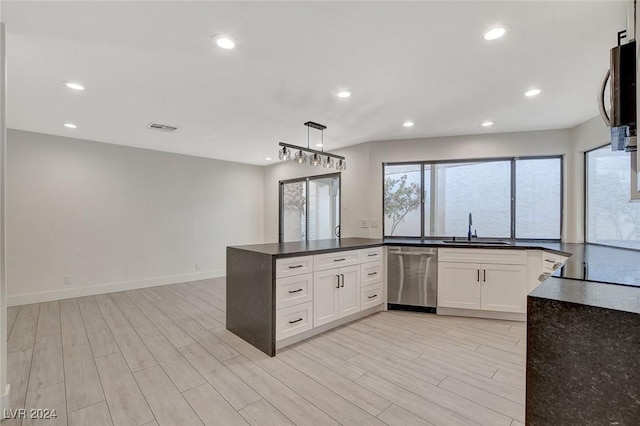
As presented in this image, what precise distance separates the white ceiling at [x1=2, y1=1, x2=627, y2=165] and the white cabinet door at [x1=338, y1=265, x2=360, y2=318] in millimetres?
1921

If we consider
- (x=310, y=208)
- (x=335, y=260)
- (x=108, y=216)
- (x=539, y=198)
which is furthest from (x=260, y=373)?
(x=539, y=198)

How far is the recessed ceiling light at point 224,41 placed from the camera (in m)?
1.97

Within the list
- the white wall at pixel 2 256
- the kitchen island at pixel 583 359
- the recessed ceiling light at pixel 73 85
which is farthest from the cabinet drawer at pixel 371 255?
the recessed ceiling light at pixel 73 85

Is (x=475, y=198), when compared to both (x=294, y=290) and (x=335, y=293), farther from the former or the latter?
(x=294, y=290)

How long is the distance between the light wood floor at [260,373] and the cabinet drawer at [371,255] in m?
0.76

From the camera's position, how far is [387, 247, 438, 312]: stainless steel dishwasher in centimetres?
380

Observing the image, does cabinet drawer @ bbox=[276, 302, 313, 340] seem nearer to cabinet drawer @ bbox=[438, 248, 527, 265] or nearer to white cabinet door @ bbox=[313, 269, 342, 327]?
white cabinet door @ bbox=[313, 269, 342, 327]

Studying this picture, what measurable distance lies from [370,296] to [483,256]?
1516 millimetres

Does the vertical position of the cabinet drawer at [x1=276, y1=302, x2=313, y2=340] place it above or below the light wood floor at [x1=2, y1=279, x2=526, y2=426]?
above

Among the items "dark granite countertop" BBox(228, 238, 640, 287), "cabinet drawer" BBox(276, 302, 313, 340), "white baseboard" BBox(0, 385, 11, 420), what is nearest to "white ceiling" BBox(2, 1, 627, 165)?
"dark granite countertop" BBox(228, 238, 640, 287)

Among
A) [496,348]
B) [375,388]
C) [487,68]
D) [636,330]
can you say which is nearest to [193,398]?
[375,388]

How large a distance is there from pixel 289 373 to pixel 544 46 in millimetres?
3150

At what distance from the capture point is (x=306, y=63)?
2.32m

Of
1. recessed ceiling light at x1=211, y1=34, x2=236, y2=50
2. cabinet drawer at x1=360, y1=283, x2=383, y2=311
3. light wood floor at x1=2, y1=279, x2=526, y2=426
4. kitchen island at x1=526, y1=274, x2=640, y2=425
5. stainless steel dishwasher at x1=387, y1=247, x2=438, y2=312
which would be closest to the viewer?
kitchen island at x1=526, y1=274, x2=640, y2=425
